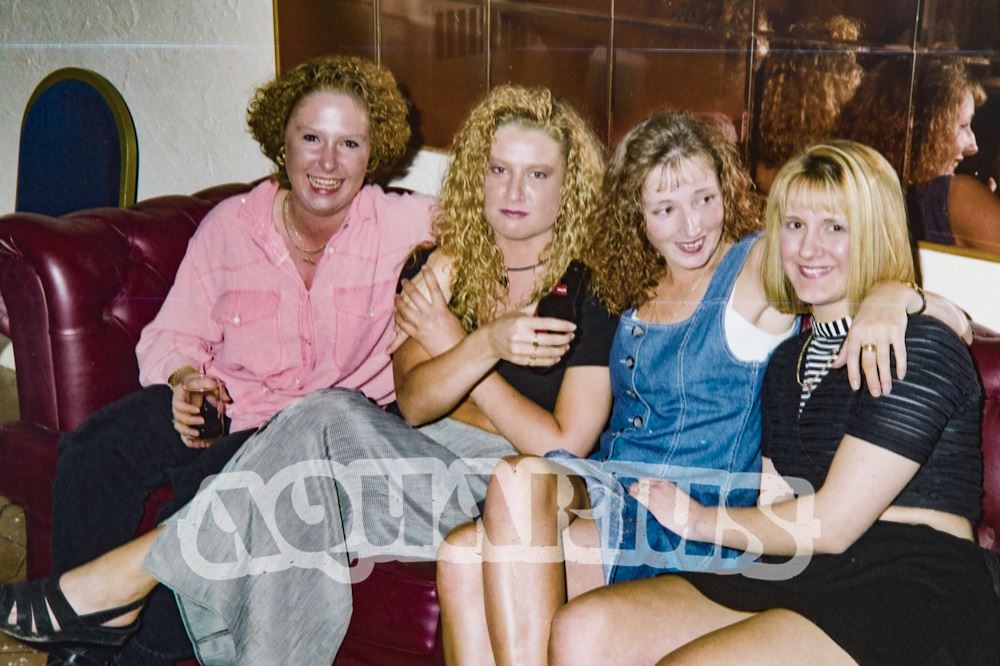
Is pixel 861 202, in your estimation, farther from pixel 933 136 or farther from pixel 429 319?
pixel 429 319

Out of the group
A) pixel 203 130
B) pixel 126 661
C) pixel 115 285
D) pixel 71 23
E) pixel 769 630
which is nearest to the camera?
pixel 769 630

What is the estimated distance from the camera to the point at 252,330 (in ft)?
7.30

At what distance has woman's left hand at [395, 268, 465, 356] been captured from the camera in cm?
196

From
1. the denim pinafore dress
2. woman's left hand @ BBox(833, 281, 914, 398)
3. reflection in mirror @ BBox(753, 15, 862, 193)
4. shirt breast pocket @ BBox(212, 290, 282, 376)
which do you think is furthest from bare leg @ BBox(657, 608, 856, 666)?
shirt breast pocket @ BBox(212, 290, 282, 376)

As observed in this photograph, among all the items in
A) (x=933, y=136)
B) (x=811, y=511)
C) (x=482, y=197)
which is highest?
(x=933, y=136)

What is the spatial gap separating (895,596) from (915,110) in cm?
85

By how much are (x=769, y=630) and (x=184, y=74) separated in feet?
8.68

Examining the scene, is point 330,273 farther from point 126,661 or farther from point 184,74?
point 184,74

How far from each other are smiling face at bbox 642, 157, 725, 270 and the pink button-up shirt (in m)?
0.66

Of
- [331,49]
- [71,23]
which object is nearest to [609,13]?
[331,49]

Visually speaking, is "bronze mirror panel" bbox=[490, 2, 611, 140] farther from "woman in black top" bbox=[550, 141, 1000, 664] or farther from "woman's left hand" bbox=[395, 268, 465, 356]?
"woman in black top" bbox=[550, 141, 1000, 664]

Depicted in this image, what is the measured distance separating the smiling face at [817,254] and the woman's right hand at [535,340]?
1.28ft

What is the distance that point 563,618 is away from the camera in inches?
59.4

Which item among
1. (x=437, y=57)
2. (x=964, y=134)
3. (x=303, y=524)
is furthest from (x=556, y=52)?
(x=303, y=524)
